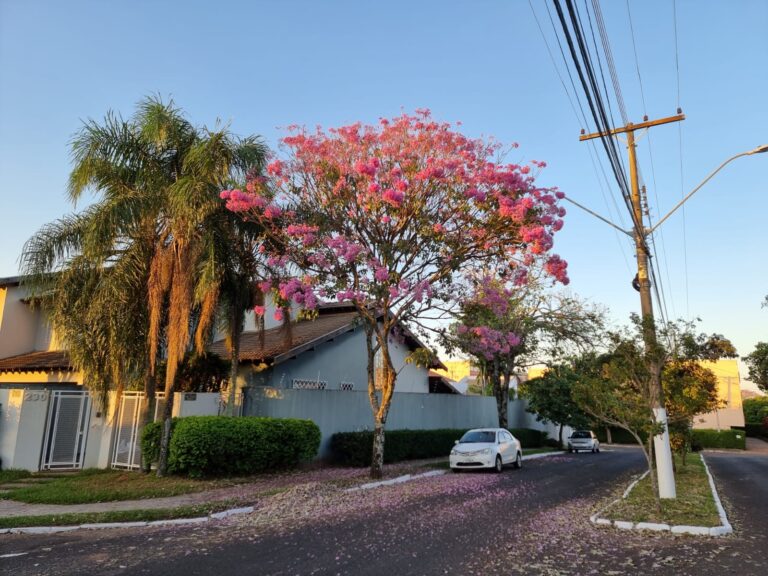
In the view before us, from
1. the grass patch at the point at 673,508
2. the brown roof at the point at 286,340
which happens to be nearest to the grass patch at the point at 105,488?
the brown roof at the point at 286,340

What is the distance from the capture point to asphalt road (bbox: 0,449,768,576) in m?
6.64

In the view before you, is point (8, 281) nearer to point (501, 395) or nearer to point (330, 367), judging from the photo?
point (330, 367)

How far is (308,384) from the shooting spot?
66.3ft

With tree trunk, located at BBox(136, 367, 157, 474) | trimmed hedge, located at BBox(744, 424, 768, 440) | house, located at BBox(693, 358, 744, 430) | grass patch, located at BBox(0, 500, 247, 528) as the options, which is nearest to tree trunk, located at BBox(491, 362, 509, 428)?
tree trunk, located at BBox(136, 367, 157, 474)

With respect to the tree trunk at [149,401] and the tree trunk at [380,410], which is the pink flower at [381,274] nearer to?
the tree trunk at [380,410]

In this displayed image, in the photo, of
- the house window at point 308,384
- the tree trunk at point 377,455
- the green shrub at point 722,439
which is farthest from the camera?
the green shrub at point 722,439

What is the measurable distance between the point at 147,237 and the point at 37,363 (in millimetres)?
8925

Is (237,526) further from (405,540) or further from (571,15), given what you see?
(571,15)

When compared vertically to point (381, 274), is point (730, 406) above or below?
below

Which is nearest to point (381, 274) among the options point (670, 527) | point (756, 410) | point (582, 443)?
point (670, 527)

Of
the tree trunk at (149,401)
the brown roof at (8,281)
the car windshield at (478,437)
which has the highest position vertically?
the brown roof at (8,281)

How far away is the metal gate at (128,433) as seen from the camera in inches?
601

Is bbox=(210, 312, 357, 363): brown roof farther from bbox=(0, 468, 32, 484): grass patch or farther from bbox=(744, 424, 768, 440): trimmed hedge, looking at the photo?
bbox=(744, 424, 768, 440): trimmed hedge

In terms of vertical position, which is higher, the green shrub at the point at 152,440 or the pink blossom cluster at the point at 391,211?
the pink blossom cluster at the point at 391,211
